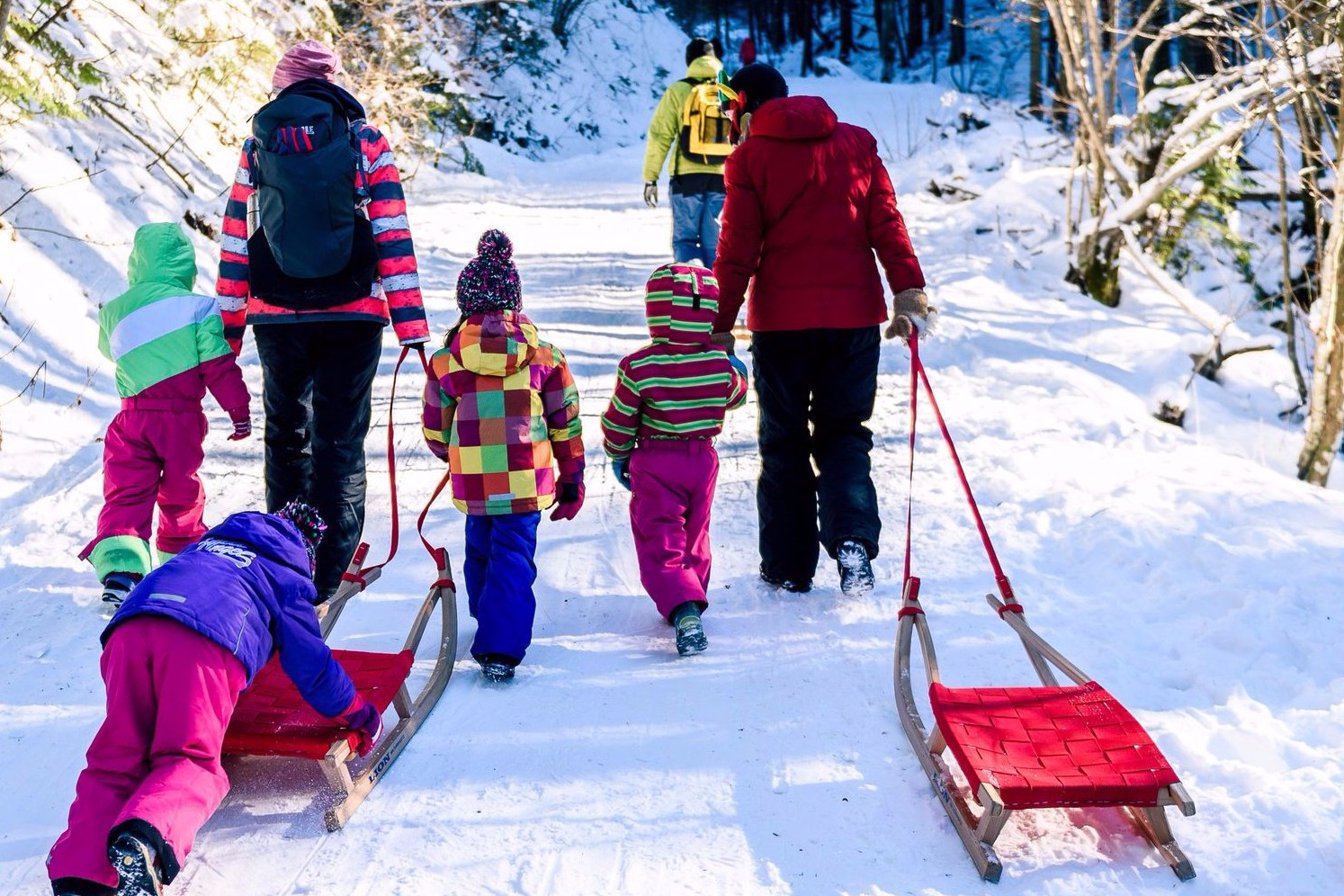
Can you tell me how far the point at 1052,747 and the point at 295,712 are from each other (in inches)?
85.1

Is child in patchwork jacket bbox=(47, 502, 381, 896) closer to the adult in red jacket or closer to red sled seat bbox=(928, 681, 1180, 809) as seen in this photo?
red sled seat bbox=(928, 681, 1180, 809)

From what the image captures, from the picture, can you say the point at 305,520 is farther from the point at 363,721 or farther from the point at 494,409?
the point at 494,409

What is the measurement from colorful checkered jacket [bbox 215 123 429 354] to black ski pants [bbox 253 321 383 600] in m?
0.06

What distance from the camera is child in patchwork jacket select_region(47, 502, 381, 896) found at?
2424mm

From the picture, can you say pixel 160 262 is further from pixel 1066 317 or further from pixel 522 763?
pixel 1066 317

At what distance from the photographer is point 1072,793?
8.77 ft

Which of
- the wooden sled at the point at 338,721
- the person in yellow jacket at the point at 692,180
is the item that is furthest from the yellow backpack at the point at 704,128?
the wooden sled at the point at 338,721

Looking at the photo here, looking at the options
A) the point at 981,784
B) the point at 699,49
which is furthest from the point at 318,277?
the point at 699,49

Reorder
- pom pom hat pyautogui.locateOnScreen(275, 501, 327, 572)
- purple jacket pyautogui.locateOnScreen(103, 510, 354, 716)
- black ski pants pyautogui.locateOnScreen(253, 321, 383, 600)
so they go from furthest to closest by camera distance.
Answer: black ski pants pyautogui.locateOnScreen(253, 321, 383, 600) < pom pom hat pyautogui.locateOnScreen(275, 501, 327, 572) < purple jacket pyautogui.locateOnScreen(103, 510, 354, 716)

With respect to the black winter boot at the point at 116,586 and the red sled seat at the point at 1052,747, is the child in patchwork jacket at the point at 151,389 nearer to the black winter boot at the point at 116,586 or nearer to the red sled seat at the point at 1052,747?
the black winter boot at the point at 116,586

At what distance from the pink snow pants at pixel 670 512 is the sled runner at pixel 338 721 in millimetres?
783

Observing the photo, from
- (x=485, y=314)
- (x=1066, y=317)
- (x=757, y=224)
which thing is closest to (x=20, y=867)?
(x=485, y=314)

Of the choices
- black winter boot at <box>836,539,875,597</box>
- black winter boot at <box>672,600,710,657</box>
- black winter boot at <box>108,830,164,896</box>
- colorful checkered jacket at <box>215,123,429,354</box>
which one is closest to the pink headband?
colorful checkered jacket at <box>215,123,429,354</box>

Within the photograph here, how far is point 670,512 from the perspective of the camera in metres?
4.09
